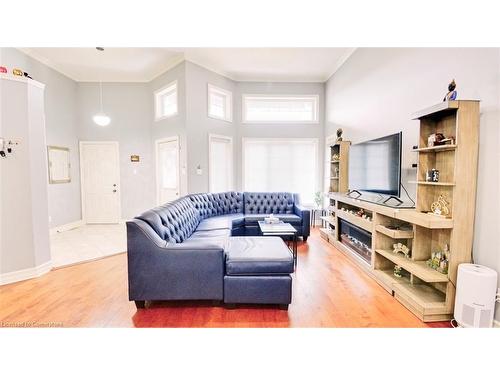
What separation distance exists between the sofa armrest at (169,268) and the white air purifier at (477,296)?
78.1 inches

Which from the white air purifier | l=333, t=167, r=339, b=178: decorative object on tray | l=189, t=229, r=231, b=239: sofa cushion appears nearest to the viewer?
the white air purifier

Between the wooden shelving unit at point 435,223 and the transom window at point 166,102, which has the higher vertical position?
the transom window at point 166,102

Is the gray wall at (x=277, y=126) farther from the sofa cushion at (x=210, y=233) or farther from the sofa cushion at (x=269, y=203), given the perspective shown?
the sofa cushion at (x=210, y=233)

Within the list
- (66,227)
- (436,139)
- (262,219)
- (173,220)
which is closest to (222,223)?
(262,219)

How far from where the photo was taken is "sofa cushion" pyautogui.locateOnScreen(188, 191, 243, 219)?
Result: 4.16m

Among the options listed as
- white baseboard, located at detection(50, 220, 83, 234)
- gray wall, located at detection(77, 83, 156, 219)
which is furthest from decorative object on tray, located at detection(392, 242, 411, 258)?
white baseboard, located at detection(50, 220, 83, 234)

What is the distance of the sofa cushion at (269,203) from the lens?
188 inches

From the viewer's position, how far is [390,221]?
2.71 metres

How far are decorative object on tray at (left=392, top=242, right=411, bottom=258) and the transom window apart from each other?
15.4 ft

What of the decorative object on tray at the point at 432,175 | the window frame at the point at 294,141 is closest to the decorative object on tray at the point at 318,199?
the window frame at the point at 294,141

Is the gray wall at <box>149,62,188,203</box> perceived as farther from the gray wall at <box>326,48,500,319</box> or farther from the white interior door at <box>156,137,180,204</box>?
the gray wall at <box>326,48,500,319</box>

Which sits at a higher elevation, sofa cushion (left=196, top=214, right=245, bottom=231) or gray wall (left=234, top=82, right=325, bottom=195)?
gray wall (left=234, top=82, right=325, bottom=195)
